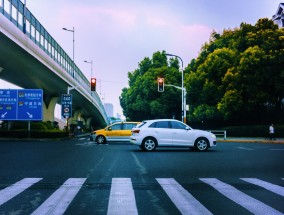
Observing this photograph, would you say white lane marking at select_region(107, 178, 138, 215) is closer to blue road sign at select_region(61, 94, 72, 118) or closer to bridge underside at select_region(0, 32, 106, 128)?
bridge underside at select_region(0, 32, 106, 128)

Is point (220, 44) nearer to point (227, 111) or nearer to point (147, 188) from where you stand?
point (227, 111)

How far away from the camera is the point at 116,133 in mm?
28688

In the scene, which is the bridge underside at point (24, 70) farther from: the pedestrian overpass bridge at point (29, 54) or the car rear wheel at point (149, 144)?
the car rear wheel at point (149, 144)

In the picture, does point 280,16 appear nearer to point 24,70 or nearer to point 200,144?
point 24,70

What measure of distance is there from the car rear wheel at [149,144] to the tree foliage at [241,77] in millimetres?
23292

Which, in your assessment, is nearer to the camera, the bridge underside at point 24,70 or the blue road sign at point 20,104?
the bridge underside at point 24,70

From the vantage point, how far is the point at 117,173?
1047cm

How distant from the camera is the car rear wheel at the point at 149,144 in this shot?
19.6 meters

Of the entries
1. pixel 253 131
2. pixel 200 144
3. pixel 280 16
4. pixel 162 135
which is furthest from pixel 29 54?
pixel 280 16

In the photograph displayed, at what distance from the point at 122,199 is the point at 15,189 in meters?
2.35

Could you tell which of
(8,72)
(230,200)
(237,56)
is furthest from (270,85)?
(230,200)

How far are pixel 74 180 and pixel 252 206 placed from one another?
4329mm

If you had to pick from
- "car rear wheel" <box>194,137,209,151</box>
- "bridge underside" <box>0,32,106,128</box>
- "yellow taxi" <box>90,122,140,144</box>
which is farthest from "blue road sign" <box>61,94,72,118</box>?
"car rear wheel" <box>194,137,209,151</box>

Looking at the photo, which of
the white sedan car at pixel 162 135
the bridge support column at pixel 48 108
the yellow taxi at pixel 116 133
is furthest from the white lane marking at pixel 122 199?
the bridge support column at pixel 48 108
